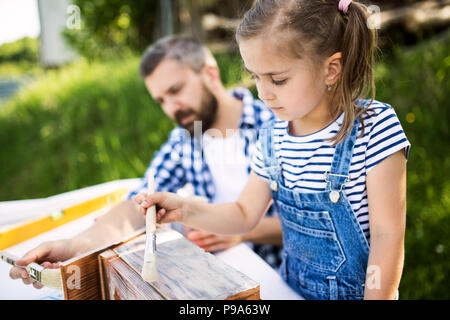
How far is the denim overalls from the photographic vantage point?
3.26 feet

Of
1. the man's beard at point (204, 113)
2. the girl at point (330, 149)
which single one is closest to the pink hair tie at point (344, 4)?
the girl at point (330, 149)

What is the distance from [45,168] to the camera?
3.85m

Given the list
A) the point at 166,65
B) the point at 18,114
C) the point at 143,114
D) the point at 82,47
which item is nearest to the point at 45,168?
the point at 143,114

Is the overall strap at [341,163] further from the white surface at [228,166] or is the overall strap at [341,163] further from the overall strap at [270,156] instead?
the white surface at [228,166]

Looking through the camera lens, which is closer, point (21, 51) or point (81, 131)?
point (81, 131)

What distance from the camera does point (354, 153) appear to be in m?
0.98

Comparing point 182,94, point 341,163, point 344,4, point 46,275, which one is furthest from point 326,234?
point 182,94

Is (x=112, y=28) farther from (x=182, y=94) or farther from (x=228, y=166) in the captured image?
(x=228, y=166)

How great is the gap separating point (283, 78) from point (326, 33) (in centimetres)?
15

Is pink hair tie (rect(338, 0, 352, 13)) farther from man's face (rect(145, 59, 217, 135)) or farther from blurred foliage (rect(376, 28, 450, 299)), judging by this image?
man's face (rect(145, 59, 217, 135))

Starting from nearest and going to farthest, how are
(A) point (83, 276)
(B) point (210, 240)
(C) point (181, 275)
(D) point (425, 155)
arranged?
(C) point (181, 275) → (A) point (83, 276) → (B) point (210, 240) → (D) point (425, 155)

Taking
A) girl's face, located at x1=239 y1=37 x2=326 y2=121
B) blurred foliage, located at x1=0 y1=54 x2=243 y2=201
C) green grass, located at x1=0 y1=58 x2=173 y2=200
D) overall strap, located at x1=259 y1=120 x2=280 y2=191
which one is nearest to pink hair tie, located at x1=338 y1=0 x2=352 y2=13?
girl's face, located at x1=239 y1=37 x2=326 y2=121

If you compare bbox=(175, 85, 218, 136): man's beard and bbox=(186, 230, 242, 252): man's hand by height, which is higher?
bbox=(175, 85, 218, 136): man's beard

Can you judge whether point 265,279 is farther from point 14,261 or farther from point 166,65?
point 166,65
